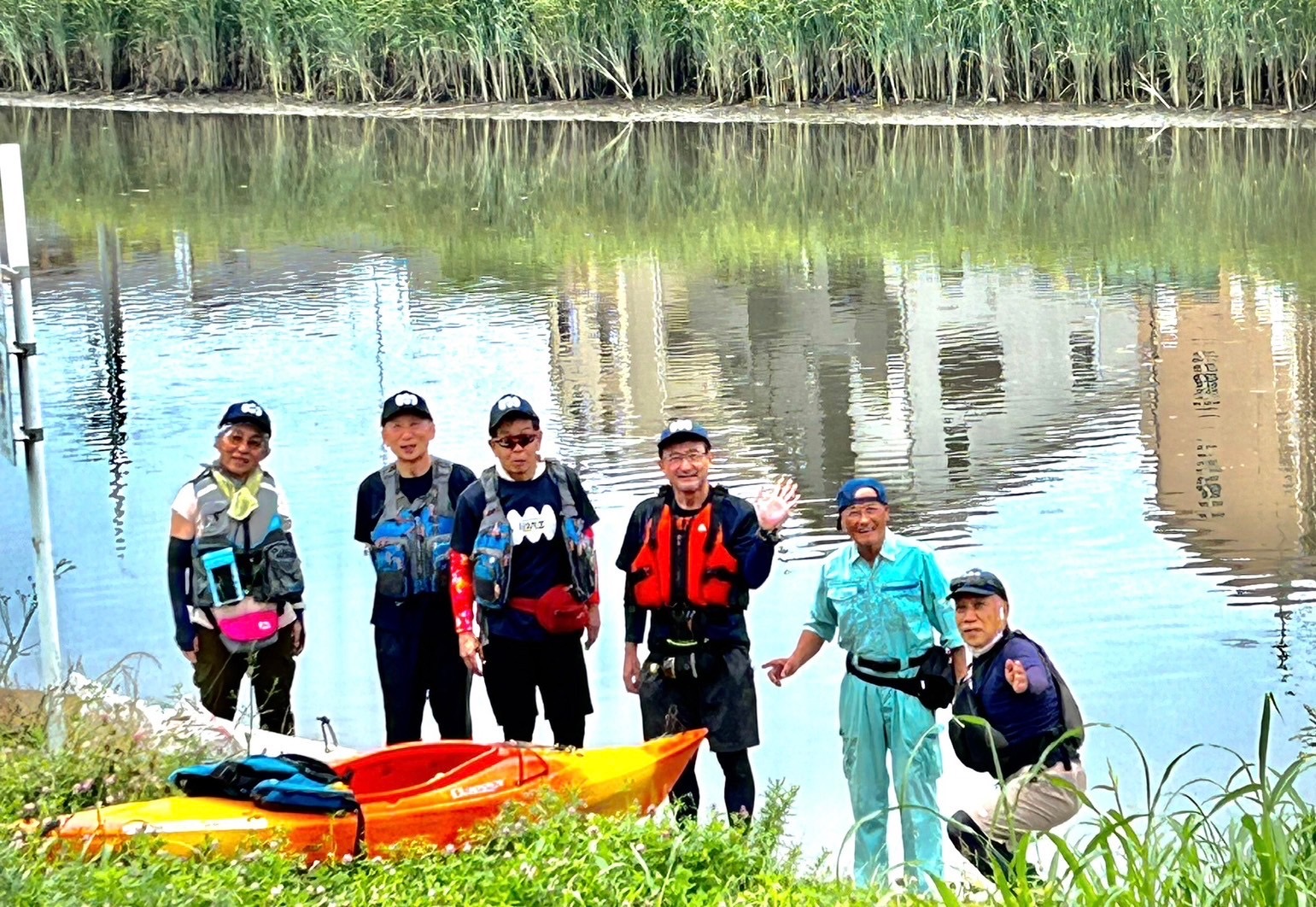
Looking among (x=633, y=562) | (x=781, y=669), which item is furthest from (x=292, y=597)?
(x=781, y=669)

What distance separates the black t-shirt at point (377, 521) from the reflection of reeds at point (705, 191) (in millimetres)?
12859

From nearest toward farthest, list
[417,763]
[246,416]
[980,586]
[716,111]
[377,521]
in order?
[980,586]
[417,763]
[246,416]
[377,521]
[716,111]

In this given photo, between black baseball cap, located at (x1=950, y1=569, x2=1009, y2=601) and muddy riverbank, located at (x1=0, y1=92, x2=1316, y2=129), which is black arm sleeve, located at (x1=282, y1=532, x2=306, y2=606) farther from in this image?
muddy riverbank, located at (x1=0, y1=92, x2=1316, y2=129)

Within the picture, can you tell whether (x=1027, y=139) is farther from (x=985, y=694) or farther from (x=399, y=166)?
(x=985, y=694)

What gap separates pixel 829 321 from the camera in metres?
17.1

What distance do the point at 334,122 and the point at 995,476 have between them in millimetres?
26820

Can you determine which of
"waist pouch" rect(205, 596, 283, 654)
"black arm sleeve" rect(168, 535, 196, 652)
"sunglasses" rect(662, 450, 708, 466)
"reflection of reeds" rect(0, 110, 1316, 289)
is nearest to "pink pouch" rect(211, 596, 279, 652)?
"waist pouch" rect(205, 596, 283, 654)

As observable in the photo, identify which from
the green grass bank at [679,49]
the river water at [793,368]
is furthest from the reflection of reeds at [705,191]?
the green grass bank at [679,49]

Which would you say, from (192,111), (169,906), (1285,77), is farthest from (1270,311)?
(192,111)

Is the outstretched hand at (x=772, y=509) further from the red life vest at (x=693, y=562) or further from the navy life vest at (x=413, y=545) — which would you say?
the navy life vest at (x=413, y=545)

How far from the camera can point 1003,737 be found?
19.1ft

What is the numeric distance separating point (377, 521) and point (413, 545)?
0.54 ft

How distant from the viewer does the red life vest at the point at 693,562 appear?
6535 millimetres

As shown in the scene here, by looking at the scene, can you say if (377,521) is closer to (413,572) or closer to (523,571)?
(413,572)
